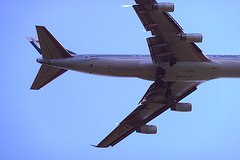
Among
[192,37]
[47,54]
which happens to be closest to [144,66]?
[192,37]

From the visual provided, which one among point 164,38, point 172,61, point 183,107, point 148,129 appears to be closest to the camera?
point 164,38

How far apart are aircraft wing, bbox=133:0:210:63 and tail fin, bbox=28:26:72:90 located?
9774 mm

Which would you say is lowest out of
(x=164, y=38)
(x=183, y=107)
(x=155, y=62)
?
(x=183, y=107)

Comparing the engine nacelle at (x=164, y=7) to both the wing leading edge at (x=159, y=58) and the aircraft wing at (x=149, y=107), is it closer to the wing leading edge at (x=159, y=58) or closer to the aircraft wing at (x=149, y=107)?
the wing leading edge at (x=159, y=58)

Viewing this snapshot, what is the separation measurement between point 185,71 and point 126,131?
40.4ft

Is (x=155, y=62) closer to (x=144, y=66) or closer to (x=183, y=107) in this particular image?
(x=144, y=66)

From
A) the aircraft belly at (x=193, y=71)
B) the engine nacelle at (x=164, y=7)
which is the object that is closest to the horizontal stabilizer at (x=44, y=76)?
→ the aircraft belly at (x=193, y=71)

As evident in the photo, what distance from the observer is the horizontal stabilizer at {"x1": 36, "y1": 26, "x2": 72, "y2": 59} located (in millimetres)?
46719

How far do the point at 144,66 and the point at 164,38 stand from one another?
3.79 metres

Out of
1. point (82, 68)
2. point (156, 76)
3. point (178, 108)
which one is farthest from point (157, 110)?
point (82, 68)

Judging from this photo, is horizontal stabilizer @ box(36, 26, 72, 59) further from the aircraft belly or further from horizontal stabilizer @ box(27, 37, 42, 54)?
the aircraft belly

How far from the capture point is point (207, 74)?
156ft

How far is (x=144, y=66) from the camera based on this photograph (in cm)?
4734

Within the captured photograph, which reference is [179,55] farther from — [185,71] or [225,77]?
[225,77]
